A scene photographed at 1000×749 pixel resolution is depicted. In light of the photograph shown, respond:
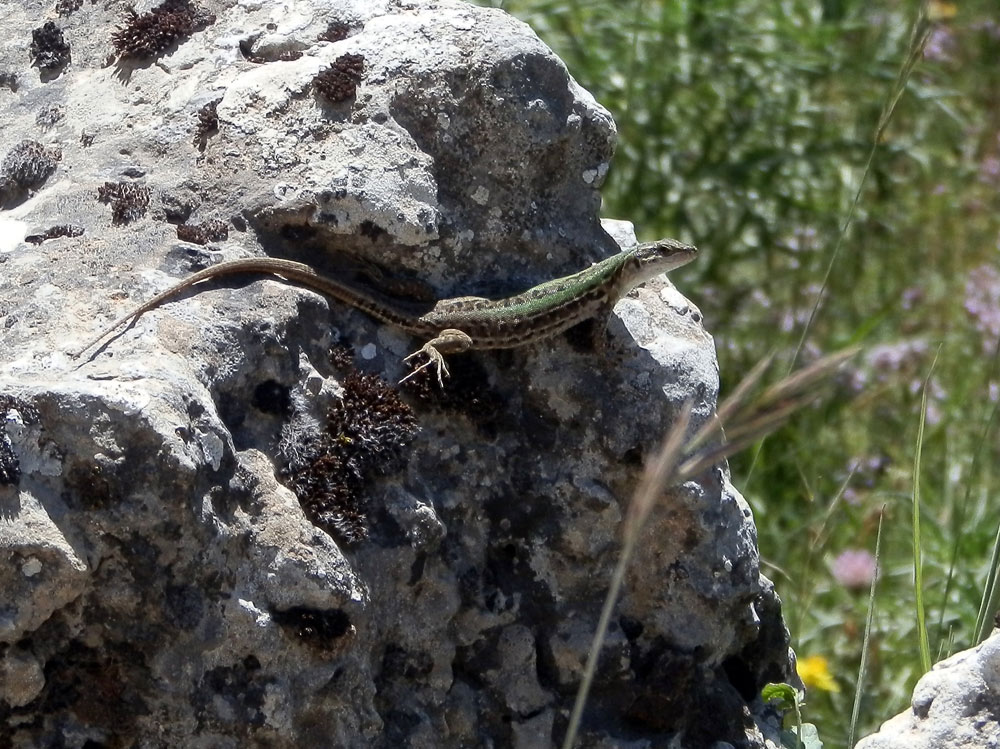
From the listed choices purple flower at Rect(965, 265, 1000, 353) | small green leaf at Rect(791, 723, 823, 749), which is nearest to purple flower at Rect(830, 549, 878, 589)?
purple flower at Rect(965, 265, 1000, 353)

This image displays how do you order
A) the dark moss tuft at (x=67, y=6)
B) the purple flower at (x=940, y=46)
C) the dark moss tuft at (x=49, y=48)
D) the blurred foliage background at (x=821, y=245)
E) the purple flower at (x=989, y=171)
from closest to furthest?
the dark moss tuft at (x=49, y=48) < the dark moss tuft at (x=67, y=6) < the blurred foliage background at (x=821, y=245) < the purple flower at (x=989, y=171) < the purple flower at (x=940, y=46)

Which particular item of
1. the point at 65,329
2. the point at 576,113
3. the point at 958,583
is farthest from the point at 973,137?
the point at 65,329

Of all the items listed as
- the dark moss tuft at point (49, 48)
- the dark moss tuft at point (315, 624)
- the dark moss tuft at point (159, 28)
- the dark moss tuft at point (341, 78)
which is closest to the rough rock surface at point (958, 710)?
the dark moss tuft at point (315, 624)

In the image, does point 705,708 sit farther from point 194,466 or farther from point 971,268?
point 971,268

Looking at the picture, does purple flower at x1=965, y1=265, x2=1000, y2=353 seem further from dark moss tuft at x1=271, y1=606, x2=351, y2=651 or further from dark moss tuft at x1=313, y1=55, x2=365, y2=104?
dark moss tuft at x1=271, y1=606, x2=351, y2=651

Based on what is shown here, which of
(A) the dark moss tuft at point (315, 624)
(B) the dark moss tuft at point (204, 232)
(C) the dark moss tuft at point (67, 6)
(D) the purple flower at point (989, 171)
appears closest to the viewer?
A: (A) the dark moss tuft at point (315, 624)

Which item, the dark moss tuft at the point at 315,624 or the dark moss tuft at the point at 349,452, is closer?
the dark moss tuft at the point at 315,624

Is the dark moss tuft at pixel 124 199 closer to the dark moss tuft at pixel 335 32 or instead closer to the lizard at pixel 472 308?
the lizard at pixel 472 308
